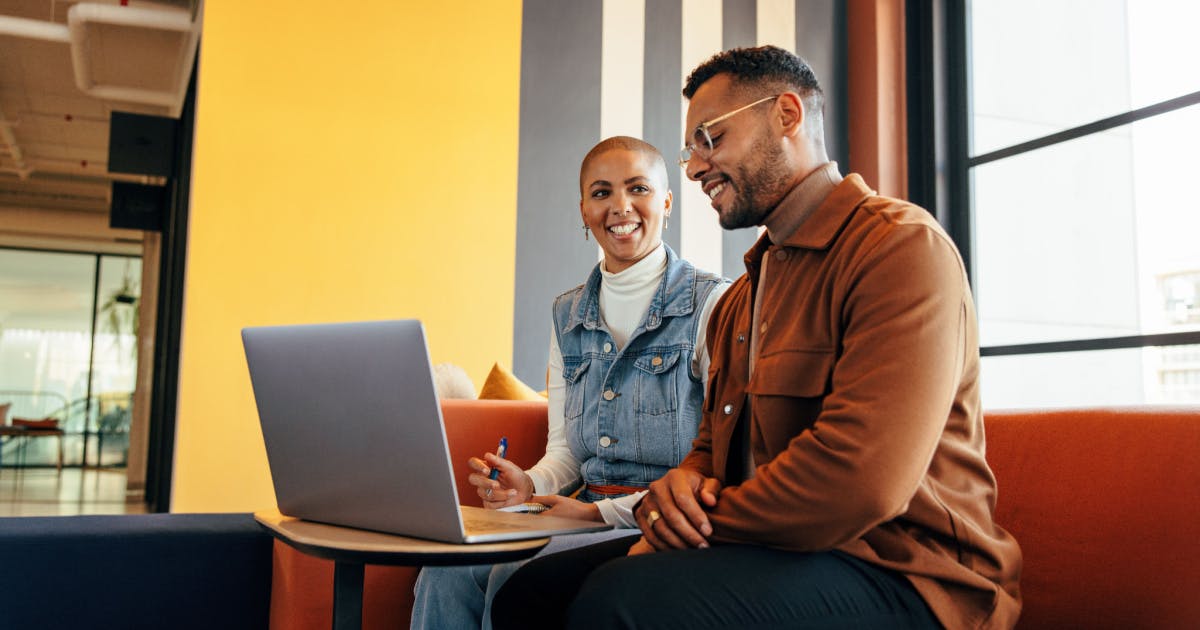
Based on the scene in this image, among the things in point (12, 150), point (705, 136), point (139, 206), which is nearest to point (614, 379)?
point (705, 136)

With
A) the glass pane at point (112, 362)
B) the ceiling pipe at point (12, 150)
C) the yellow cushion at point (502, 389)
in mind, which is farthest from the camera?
the glass pane at point (112, 362)

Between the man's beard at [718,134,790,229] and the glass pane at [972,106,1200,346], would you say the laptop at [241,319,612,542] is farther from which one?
the glass pane at [972,106,1200,346]

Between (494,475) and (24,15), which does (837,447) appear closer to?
(494,475)

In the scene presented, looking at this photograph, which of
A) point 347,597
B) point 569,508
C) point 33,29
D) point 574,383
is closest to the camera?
point 347,597

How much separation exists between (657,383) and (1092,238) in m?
3.45

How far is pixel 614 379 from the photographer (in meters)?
2.01

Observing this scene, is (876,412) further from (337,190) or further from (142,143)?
(142,143)

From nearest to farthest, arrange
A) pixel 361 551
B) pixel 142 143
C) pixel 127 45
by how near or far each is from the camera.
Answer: pixel 361 551 → pixel 142 143 → pixel 127 45

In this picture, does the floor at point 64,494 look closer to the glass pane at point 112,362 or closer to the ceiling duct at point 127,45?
the glass pane at point 112,362

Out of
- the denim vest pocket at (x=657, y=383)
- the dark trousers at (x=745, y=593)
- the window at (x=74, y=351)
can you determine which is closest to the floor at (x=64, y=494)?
the window at (x=74, y=351)

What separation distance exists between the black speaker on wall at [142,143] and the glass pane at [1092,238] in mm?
4613

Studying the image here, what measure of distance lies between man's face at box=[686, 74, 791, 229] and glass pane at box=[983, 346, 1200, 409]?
112 inches

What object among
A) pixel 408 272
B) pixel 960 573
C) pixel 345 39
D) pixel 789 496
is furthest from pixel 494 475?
pixel 345 39

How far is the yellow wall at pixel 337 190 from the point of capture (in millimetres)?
4305
